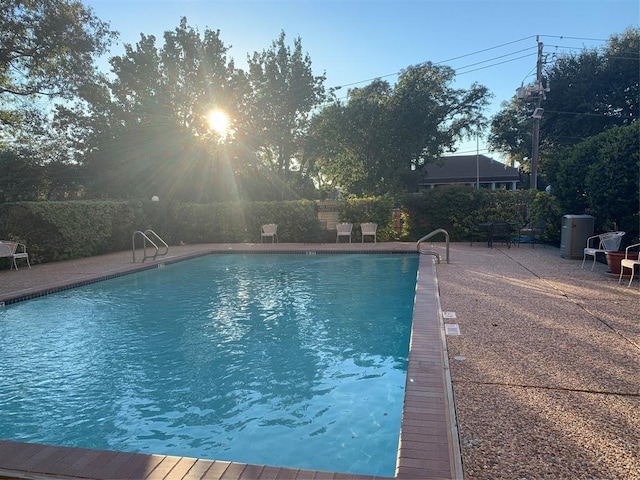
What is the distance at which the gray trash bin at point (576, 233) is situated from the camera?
33.4ft

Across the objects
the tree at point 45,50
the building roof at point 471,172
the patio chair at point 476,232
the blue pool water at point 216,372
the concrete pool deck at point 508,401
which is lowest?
the blue pool water at point 216,372

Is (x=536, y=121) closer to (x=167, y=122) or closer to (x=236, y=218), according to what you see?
(x=236, y=218)

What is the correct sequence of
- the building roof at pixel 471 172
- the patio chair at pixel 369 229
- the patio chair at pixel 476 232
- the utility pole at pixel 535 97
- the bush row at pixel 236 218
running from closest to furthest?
1. the bush row at pixel 236 218
2. the patio chair at pixel 476 232
3. the patio chair at pixel 369 229
4. the utility pole at pixel 535 97
5. the building roof at pixel 471 172

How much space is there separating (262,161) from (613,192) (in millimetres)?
22201

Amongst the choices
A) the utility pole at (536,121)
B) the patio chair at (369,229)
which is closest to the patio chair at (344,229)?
the patio chair at (369,229)

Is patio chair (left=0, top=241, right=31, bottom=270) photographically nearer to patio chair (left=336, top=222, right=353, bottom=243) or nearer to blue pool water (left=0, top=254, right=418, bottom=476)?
blue pool water (left=0, top=254, right=418, bottom=476)

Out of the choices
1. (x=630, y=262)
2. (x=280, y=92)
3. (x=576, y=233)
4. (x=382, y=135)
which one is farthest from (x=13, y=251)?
(x=280, y=92)

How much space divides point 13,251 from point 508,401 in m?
11.8

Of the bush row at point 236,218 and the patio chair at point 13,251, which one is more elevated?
the bush row at point 236,218

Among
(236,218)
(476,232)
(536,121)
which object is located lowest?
(476,232)

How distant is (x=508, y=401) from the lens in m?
3.11

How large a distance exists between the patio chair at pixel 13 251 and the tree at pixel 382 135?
17.1 meters

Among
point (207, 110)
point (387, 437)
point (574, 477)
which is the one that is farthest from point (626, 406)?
point (207, 110)

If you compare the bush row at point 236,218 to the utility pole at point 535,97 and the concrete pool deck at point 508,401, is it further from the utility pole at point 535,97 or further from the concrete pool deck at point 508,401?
the concrete pool deck at point 508,401
